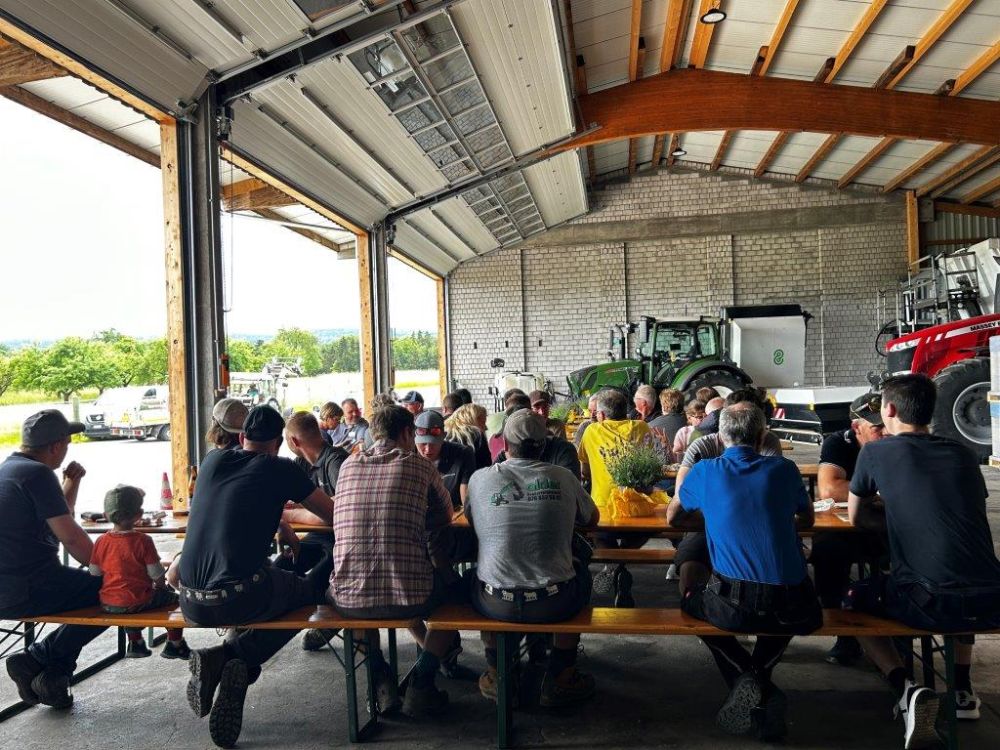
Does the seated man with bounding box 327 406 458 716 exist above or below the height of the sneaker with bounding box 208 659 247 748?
above

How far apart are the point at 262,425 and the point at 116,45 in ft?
11.3

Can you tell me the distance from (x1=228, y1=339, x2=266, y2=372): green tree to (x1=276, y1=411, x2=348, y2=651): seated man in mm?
13313

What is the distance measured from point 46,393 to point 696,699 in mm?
17255

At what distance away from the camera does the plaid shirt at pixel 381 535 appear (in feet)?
10.2

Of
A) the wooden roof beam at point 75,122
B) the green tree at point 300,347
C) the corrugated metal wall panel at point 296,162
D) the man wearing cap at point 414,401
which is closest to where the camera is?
the wooden roof beam at point 75,122

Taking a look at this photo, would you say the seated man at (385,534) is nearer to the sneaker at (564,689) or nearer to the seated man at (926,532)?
the sneaker at (564,689)

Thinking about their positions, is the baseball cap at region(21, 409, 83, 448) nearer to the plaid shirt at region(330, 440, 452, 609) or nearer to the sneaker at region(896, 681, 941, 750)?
the plaid shirt at region(330, 440, 452, 609)

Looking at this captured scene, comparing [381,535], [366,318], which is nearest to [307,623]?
[381,535]

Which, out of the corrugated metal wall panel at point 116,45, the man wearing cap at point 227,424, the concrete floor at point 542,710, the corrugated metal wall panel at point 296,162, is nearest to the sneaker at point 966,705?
the concrete floor at point 542,710

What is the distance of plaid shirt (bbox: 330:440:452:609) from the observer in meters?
3.12

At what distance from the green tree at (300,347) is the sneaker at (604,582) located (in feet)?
44.1

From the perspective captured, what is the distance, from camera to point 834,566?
3744mm

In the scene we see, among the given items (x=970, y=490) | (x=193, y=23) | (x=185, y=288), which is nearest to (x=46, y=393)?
(x=185, y=288)

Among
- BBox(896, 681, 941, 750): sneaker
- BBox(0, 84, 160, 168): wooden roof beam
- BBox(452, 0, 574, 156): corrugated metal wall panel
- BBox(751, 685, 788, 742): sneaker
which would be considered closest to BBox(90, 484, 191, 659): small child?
BBox(751, 685, 788, 742): sneaker
